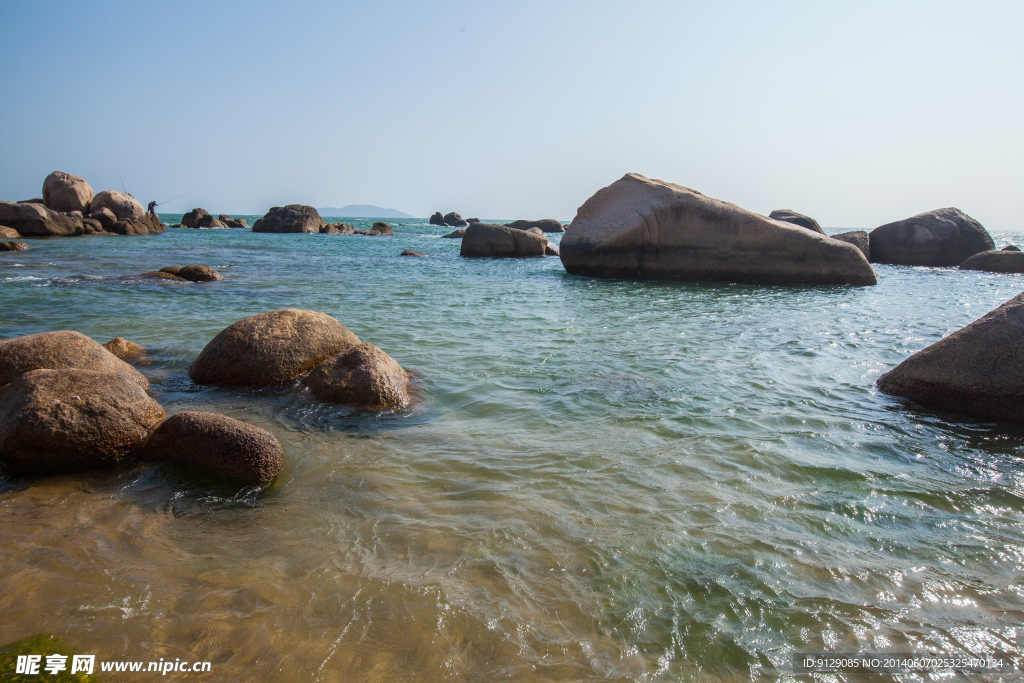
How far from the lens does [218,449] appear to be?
130 inches

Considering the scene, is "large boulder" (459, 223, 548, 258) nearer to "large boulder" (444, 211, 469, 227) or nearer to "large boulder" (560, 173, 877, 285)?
"large boulder" (560, 173, 877, 285)

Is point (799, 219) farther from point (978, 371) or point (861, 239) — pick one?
point (978, 371)

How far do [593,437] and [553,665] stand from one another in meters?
2.10

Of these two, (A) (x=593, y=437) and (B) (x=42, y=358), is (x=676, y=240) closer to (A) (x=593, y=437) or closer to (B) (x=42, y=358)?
(A) (x=593, y=437)

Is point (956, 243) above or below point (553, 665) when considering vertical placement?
above

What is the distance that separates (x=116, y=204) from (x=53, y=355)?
3416 cm

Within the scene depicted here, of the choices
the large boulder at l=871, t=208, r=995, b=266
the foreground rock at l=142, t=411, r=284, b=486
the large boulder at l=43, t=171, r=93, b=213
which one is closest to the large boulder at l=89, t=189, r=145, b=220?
the large boulder at l=43, t=171, r=93, b=213

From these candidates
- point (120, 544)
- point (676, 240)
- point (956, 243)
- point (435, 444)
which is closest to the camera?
point (120, 544)

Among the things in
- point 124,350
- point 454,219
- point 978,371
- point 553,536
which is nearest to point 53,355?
point 124,350

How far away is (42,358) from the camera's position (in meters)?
4.44

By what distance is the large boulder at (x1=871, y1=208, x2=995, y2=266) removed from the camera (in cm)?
1830

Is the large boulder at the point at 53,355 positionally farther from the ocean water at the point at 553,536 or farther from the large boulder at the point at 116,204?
the large boulder at the point at 116,204

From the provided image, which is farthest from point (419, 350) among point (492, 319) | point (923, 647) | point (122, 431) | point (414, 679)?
point (923, 647)

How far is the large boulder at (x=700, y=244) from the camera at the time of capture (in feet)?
42.5
